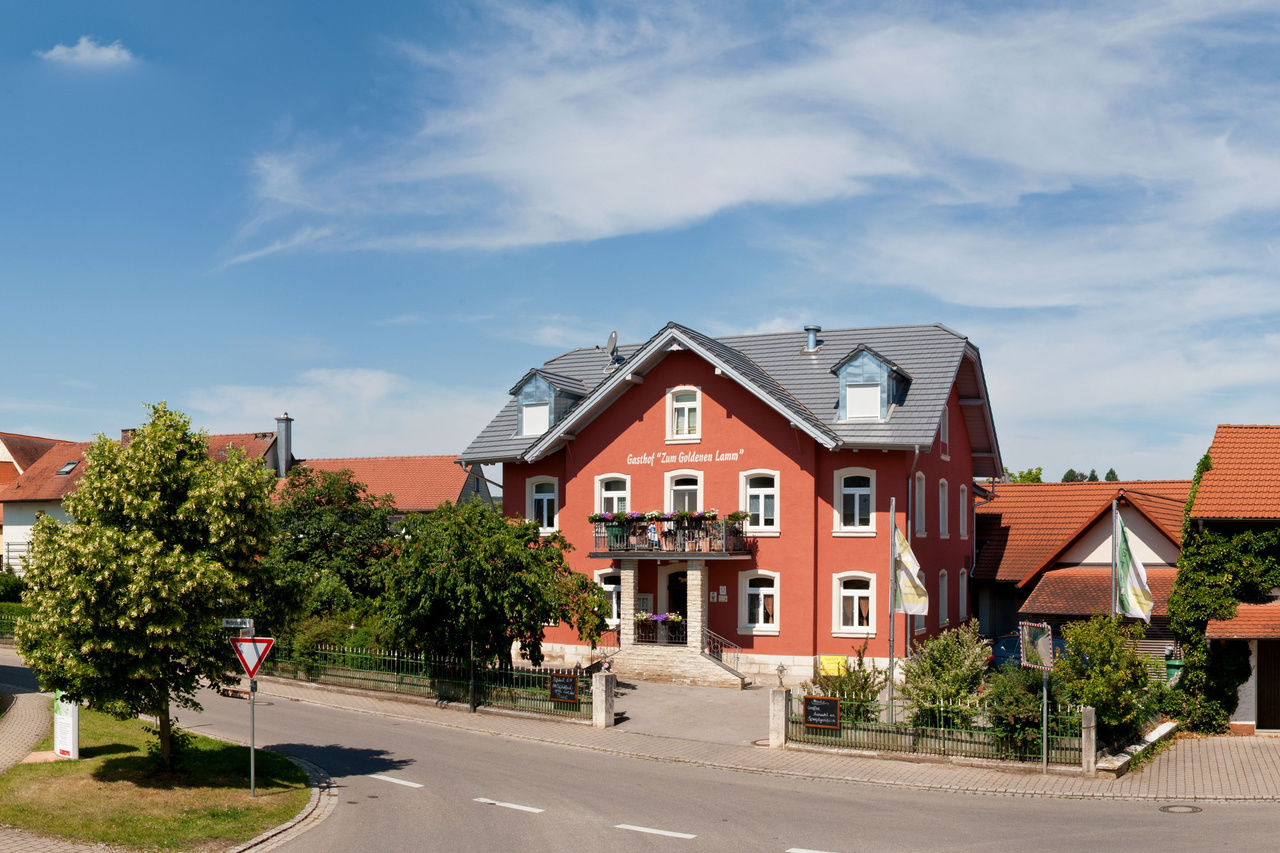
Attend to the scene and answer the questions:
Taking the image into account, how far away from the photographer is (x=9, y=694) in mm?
24484

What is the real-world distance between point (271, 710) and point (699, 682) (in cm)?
1133

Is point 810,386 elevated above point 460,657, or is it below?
above

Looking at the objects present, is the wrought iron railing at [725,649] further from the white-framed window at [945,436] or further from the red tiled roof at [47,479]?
the red tiled roof at [47,479]

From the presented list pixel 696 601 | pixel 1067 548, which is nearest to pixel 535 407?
pixel 696 601

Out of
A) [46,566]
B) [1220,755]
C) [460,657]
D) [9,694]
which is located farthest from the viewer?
[460,657]

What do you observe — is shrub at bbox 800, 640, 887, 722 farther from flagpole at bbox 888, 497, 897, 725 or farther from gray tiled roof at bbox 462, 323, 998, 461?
gray tiled roof at bbox 462, 323, 998, 461

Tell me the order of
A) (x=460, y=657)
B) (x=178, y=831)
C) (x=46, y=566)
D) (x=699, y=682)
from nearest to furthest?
(x=178, y=831)
(x=46, y=566)
(x=460, y=657)
(x=699, y=682)

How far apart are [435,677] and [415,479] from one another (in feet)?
113

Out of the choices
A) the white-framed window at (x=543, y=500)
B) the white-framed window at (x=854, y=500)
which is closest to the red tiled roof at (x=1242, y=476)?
the white-framed window at (x=854, y=500)

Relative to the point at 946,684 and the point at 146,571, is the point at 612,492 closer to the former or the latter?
the point at 946,684

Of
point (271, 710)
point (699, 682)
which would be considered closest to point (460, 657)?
point (271, 710)

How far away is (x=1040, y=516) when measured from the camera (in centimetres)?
3812

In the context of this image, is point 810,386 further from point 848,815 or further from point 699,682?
point 848,815

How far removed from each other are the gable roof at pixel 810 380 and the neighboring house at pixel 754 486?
68 millimetres
